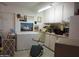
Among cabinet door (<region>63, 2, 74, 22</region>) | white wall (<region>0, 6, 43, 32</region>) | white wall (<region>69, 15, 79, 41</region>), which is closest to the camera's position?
white wall (<region>69, 15, 79, 41</region>)

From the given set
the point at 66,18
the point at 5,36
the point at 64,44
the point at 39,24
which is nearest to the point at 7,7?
the point at 5,36

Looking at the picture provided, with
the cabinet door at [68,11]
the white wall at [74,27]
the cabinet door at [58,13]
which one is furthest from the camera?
the cabinet door at [58,13]

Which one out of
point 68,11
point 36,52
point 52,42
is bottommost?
point 36,52

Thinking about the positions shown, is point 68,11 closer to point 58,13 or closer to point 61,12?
point 61,12

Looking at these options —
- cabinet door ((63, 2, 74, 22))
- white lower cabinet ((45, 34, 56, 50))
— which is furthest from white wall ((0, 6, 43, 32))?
cabinet door ((63, 2, 74, 22))

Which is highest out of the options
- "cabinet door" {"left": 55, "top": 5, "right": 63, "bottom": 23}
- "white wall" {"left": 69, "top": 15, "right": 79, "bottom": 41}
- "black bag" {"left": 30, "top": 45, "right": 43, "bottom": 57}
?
"cabinet door" {"left": 55, "top": 5, "right": 63, "bottom": 23}

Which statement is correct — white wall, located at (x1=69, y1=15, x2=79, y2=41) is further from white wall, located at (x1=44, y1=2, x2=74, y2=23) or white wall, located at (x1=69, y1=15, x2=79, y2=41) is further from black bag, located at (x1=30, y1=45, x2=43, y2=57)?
black bag, located at (x1=30, y1=45, x2=43, y2=57)

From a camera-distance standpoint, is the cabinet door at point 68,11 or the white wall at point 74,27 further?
the cabinet door at point 68,11

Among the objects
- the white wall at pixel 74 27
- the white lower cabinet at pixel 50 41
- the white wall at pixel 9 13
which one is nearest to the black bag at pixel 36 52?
the white lower cabinet at pixel 50 41

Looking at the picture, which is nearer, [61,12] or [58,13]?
[61,12]

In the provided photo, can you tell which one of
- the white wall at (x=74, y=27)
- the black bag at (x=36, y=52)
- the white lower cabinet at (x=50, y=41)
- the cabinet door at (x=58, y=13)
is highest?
the cabinet door at (x=58, y=13)

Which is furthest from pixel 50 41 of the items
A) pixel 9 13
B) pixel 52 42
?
pixel 9 13

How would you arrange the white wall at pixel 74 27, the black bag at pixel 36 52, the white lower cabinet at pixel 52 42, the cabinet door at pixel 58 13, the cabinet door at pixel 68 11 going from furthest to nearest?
the white lower cabinet at pixel 52 42 < the cabinet door at pixel 58 13 < the black bag at pixel 36 52 < the cabinet door at pixel 68 11 < the white wall at pixel 74 27

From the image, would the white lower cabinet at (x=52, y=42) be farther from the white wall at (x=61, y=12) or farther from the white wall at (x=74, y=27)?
the white wall at (x=74, y=27)
